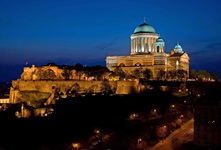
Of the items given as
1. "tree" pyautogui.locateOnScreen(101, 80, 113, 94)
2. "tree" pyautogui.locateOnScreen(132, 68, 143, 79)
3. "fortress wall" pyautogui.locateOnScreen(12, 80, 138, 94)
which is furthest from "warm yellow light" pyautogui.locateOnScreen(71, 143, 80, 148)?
"tree" pyautogui.locateOnScreen(132, 68, 143, 79)

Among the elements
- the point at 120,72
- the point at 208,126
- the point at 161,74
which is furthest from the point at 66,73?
the point at 208,126

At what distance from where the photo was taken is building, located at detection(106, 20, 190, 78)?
8075 centimetres

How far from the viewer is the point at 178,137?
1385 inches

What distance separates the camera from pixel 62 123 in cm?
4319

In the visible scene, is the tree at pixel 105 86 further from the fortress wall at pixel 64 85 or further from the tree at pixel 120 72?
the tree at pixel 120 72

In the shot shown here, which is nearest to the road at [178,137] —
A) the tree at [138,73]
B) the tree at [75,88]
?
the tree at [75,88]

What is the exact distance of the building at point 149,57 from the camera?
8075cm

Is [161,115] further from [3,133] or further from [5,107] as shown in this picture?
[5,107]

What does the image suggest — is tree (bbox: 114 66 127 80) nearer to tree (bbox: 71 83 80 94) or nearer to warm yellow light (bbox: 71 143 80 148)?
tree (bbox: 71 83 80 94)

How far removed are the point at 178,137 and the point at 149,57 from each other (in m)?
47.4

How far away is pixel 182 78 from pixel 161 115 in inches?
1239

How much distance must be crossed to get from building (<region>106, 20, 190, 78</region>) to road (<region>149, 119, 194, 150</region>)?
4085cm

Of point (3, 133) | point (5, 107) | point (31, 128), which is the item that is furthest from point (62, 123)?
point (5, 107)

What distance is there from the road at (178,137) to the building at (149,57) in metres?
40.8
